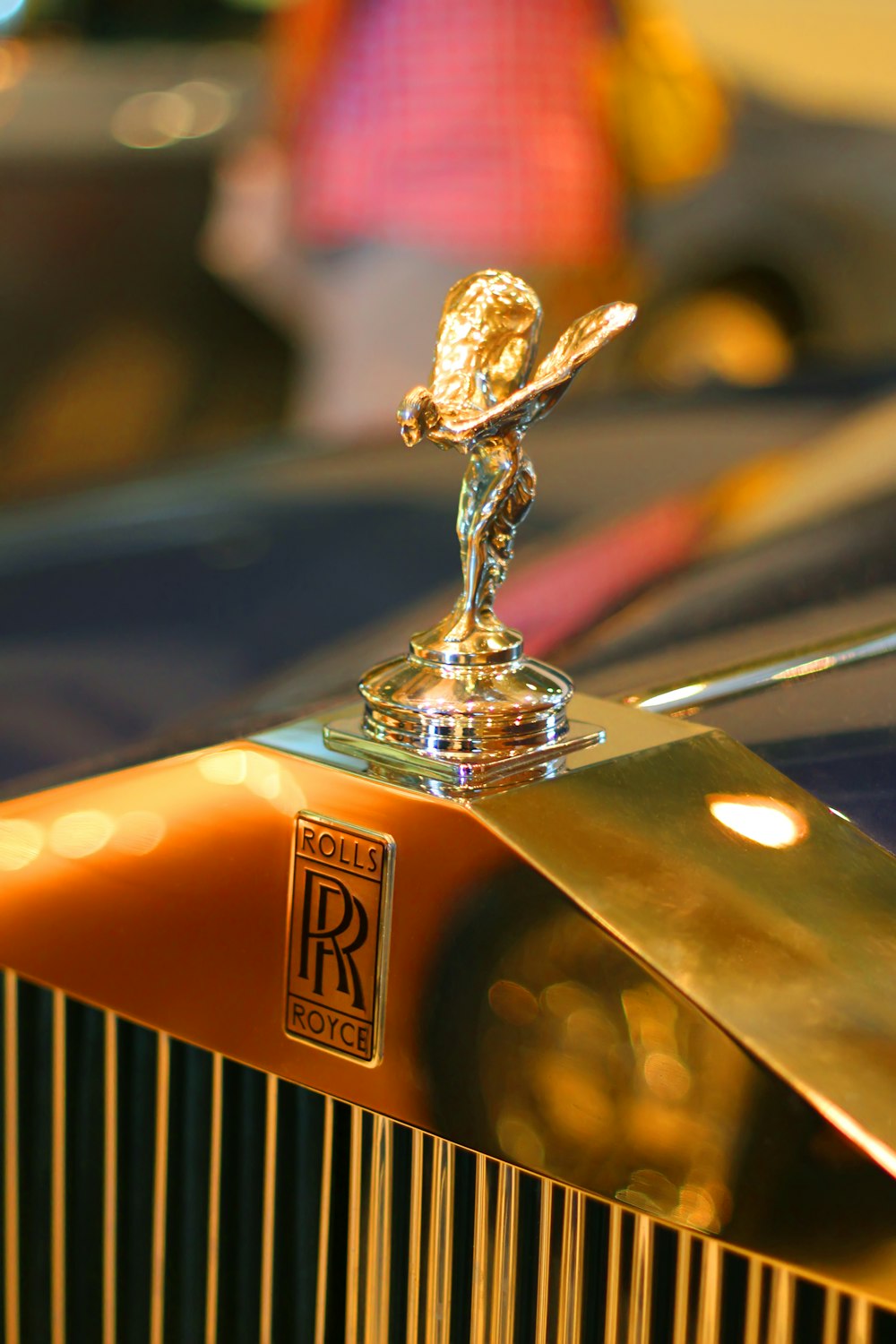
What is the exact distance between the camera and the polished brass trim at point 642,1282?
48cm

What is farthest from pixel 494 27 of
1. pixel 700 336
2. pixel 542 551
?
pixel 542 551

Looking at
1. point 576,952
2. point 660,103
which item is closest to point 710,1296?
point 576,952

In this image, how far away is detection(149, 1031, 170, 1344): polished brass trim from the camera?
23.0 inches

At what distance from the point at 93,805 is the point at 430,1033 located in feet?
0.52

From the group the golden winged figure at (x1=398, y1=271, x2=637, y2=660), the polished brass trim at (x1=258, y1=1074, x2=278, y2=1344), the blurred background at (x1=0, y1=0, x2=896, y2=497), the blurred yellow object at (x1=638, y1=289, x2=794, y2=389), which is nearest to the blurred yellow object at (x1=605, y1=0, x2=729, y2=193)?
the blurred background at (x1=0, y1=0, x2=896, y2=497)

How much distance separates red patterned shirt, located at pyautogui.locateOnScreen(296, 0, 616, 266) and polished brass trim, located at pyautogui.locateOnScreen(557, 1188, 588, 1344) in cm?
164

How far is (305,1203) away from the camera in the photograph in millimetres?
554

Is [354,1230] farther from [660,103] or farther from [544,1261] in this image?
[660,103]

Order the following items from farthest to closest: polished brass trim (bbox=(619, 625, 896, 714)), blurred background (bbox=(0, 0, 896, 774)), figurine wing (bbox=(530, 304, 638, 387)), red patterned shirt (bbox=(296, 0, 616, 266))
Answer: red patterned shirt (bbox=(296, 0, 616, 266)) < blurred background (bbox=(0, 0, 896, 774)) < polished brass trim (bbox=(619, 625, 896, 714)) < figurine wing (bbox=(530, 304, 638, 387))

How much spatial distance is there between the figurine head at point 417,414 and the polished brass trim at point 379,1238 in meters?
0.21

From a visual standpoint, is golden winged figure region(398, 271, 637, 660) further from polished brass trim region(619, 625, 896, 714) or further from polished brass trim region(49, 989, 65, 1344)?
polished brass trim region(49, 989, 65, 1344)

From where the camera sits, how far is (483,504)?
0.54 metres

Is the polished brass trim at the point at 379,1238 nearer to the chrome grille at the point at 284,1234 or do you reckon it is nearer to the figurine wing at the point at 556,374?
the chrome grille at the point at 284,1234

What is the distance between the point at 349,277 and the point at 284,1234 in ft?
5.83
